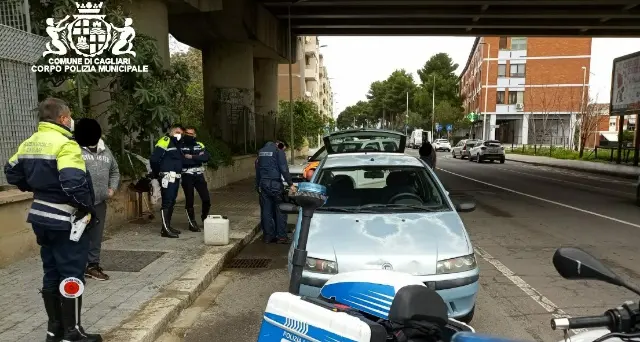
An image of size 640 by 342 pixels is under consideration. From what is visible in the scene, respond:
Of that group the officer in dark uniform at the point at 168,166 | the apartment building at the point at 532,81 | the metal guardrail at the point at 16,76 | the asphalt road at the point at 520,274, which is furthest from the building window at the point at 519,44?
the metal guardrail at the point at 16,76

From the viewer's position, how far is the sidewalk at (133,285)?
407cm

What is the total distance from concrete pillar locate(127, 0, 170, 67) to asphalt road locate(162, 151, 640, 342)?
647cm

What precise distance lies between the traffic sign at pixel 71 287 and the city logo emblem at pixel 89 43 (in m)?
4.75

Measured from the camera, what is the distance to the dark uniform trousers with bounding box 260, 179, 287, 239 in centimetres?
773

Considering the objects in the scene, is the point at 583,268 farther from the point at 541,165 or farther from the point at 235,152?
the point at 541,165

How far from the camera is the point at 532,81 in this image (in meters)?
59.8

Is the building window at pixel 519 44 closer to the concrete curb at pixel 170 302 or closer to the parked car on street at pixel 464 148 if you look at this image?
the parked car on street at pixel 464 148

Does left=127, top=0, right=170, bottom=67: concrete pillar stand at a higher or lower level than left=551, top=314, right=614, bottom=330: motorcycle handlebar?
higher

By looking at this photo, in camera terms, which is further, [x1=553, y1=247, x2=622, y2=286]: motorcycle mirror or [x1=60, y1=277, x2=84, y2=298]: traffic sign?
[x1=60, y1=277, x2=84, y2=298]: traffic sign

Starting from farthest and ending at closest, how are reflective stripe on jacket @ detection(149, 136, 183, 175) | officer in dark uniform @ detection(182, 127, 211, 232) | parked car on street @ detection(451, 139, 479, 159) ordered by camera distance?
parked car on street @ detection(451, 139, 479, 159) < officer in dark uniform @ detection(182, 127, 211, 232) < reflective stripe on jacket @ detection(149, 136, 183, 175)

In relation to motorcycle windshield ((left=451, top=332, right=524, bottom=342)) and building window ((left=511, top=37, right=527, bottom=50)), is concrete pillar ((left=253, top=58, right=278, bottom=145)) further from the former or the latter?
building window ((left=511, top=37, right=527, bottom=50))

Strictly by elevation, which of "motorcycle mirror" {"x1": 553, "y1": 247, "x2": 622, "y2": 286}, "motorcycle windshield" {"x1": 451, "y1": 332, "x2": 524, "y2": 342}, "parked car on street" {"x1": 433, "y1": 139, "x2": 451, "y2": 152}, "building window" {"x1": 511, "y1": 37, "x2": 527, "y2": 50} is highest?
"building window" {"x1": 511, "y1": 37, "x2": 527, "y2": 50}

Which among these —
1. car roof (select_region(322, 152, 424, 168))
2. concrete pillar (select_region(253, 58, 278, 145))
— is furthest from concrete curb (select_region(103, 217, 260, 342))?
concrete pillar (select_region(253, 58, 278, 145))

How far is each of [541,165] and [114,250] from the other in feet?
95.5
